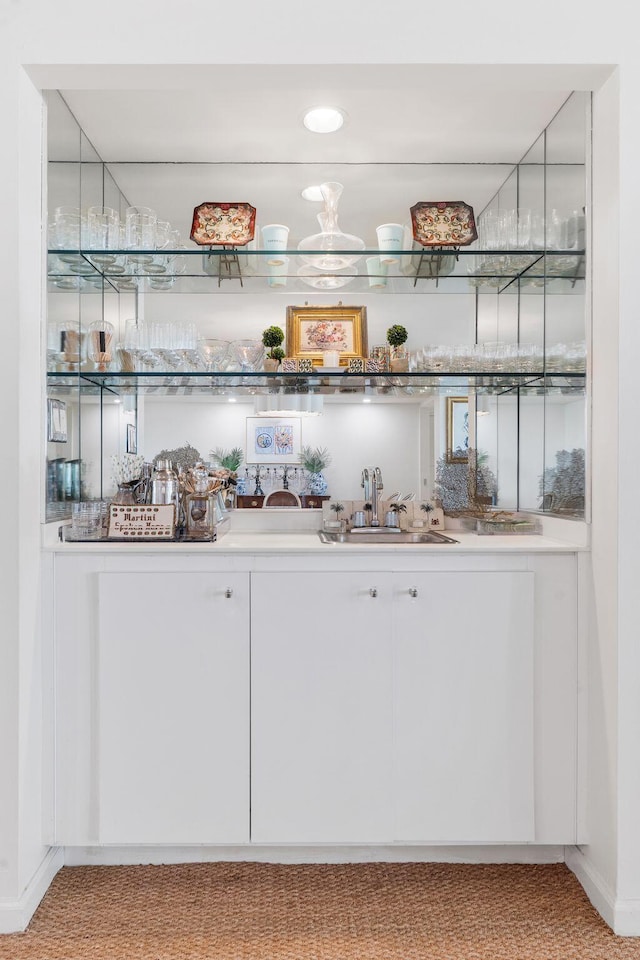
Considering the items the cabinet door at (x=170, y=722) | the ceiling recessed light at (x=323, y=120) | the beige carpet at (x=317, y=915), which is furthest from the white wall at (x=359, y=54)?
the ceiling recessed light at (x=323, y=120)

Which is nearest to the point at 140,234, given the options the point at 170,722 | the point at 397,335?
→ the point at 397,335

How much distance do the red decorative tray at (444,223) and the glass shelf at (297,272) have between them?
0.07 m

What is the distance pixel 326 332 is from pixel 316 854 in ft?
6.32

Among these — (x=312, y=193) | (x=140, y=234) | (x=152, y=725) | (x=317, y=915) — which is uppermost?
(x=312, y=193)

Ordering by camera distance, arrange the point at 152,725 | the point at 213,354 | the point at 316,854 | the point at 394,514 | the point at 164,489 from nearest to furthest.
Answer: the point at 152,725 → the point at 316,854 → the point at 164,489 → the point at 213,354 → the point at 394,514

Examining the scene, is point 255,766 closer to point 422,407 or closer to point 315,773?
point 315,773

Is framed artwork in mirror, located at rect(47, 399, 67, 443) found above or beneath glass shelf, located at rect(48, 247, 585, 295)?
beneath

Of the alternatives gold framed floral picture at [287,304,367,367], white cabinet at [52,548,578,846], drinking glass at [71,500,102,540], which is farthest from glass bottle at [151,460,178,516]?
gold framed floral picture at [287,304,367,367]

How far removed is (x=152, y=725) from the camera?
80.4 inches

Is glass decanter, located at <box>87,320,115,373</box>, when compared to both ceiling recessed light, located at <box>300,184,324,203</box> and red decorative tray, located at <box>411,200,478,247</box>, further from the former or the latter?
red decorative tray, located at <box>411,200,478,247</box>

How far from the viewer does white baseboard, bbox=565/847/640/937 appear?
1.83m

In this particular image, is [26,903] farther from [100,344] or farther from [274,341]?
[274,341]

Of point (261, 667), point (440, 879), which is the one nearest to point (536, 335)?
point (261, 667)

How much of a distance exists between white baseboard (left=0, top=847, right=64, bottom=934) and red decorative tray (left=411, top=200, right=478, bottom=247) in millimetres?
2517
